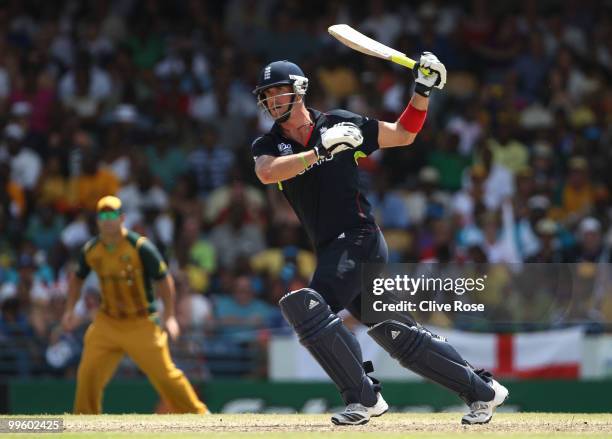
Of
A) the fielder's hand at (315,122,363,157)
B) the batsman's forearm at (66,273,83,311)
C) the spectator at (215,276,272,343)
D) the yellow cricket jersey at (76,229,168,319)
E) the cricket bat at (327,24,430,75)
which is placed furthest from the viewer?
the spectator at (215,276,272,343)

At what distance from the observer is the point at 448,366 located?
7918 millimetres

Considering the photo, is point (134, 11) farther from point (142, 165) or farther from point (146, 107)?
point (142, 165)

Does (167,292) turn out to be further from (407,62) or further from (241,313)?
(241,313)

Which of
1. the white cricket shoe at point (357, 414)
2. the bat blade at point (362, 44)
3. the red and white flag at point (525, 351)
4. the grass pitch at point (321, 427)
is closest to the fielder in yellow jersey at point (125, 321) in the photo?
the grass pitch at point (321, 427)

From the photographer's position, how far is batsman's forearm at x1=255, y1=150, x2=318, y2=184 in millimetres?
7668

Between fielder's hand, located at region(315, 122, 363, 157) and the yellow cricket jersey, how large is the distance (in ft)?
10.6

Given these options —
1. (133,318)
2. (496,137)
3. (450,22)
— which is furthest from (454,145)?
(133,318)

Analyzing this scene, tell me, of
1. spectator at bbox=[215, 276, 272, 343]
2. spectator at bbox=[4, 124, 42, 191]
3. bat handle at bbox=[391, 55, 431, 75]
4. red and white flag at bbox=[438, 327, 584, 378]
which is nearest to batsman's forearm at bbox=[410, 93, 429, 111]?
bat handle at bbox=[391, 55, 431, 75]

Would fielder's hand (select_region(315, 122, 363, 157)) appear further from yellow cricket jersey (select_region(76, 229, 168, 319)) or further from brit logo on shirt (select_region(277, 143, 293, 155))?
yellow cricket jersey (select_region(76, 229, 168, 319))

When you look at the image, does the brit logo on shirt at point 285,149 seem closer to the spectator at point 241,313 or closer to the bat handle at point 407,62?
the bat handle at point 407,62

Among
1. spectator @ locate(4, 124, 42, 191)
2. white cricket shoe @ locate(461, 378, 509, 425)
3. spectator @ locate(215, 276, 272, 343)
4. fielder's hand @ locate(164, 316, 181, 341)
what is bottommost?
spectator @ locate(215, 276, 272, 343)

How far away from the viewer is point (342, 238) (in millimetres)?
7938

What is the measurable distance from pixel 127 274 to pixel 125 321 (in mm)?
367

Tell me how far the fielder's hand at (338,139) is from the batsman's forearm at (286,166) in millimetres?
69
